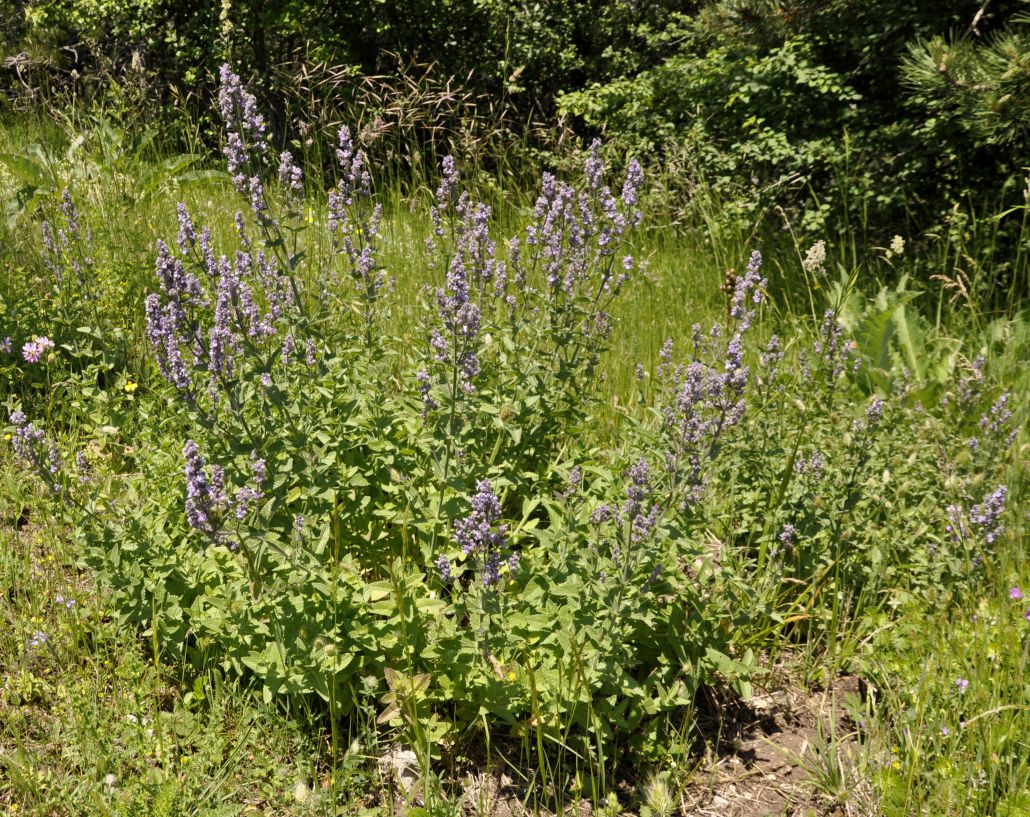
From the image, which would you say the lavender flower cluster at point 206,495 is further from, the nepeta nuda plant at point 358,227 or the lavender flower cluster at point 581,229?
the lavender flower cluster at point 581,229

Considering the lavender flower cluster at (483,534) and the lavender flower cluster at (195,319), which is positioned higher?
the lavender flower cluster at (195,319)

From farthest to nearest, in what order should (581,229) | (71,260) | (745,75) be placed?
(745,75) < (71,260) < (581,229)

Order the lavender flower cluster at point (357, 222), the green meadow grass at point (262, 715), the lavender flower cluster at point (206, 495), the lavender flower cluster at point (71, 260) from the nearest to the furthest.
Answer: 1. the lavender flower cluster at point (206, 495)
2. the green meadow grass at point (262, 715)
3. the lavender flower cluster at point (357, 222)
4. the lavender flower cluster at point (71, 260)

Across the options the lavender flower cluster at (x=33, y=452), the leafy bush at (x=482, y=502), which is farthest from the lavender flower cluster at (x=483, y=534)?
the lavender flower cluster at (x=33, y=452)

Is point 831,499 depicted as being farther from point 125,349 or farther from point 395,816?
point 125,349

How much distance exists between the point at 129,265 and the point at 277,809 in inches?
124

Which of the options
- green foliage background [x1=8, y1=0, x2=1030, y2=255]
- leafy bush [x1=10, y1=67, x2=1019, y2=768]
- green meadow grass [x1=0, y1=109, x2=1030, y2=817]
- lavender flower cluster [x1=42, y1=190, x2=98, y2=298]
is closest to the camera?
green meadow grass [x1=0, y1=109, x2=1030, y2=817]

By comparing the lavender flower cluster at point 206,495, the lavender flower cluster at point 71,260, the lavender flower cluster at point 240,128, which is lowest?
the lavender flower cluster at point 206,495

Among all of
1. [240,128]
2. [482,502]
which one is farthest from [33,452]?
[482,502]

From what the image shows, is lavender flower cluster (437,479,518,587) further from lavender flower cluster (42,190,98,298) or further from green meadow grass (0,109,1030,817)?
lavender flower cluster (42,190,98,298)

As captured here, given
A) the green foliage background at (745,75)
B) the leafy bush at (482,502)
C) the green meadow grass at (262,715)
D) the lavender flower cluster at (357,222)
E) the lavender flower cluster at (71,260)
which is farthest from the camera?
the green foliage background at (745,75)

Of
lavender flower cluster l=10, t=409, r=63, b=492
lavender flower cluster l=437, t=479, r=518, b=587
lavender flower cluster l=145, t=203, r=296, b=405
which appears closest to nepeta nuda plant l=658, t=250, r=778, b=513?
lavender flower cluster l=437, t=479, r=518, b=587

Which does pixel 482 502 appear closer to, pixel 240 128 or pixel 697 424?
pixel 697 424

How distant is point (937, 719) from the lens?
2.58 meters
